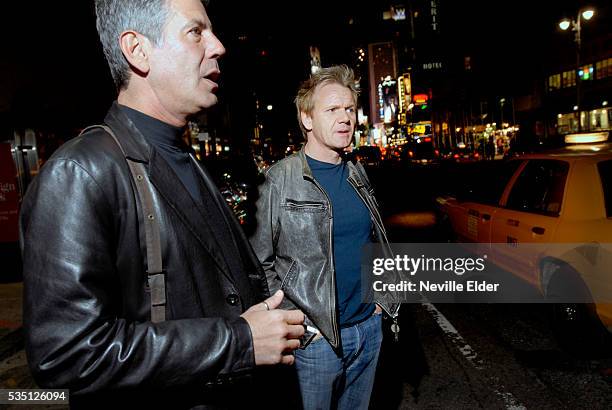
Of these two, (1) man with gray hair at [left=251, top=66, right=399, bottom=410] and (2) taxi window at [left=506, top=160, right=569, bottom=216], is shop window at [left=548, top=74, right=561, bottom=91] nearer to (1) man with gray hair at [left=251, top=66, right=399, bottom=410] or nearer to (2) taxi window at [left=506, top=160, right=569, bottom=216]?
(2) taxi window at [left=506, top=160, right=569, bottom=216]

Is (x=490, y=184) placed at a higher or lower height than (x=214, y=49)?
lower

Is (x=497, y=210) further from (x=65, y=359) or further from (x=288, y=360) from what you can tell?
(x=65, y=359)

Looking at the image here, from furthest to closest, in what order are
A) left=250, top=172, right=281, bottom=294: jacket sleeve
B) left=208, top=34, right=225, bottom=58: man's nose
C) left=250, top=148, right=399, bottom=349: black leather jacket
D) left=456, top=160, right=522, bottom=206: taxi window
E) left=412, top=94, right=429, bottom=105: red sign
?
left=412, top=94, right=429, bottom=105: red sign < left=456, top=160, right=522, bottom=206: taxi window < left=250, top=172, right=281, bottom=294: jacket sleeve < left=250, top=148, right=399, bottom=349: black leather jacket < left=208, top=34, right=225, bottom=58: man's nose

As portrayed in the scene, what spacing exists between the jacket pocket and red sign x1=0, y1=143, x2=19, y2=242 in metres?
7.89

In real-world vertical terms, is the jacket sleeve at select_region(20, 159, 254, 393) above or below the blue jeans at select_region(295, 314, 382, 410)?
above

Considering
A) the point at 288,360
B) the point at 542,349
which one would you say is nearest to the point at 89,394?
the point at 288,360

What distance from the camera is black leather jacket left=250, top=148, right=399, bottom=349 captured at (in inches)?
86.2

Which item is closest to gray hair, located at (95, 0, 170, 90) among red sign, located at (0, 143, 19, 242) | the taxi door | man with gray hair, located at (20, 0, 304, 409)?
man with gray hair, located at (20, 0, 304, 409)

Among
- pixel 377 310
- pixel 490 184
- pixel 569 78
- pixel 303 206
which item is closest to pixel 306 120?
pixel 303 206

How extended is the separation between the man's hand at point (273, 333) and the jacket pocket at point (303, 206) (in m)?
1.13

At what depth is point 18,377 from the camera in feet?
14.2

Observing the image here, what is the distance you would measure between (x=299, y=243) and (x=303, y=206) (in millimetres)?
210

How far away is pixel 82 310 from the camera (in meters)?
0.99

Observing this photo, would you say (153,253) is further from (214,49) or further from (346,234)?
(346,234)
